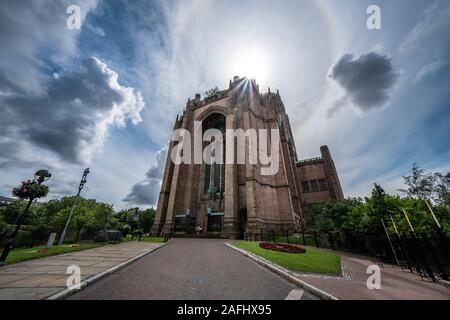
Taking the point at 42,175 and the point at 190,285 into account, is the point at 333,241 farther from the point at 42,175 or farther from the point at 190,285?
the point at 42,175

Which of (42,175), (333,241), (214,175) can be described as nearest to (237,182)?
(214,175)

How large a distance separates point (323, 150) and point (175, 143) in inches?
1156

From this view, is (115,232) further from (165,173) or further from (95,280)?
(165,173)

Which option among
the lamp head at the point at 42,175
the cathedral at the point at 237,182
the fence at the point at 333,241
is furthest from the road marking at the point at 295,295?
the cathedral at the point at 237,182

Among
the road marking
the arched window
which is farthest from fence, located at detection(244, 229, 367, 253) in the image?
the arched window

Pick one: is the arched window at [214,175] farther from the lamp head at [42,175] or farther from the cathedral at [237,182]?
the lamp head at [42,175]

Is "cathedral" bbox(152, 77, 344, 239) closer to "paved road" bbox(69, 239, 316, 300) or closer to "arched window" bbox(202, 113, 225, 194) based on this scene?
"arched window" bbox(202, 113, 225, 194)

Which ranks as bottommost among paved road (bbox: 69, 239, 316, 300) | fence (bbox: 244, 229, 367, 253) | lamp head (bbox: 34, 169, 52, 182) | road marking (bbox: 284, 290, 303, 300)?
road marking (bbox: 284, 290, 303, 300)

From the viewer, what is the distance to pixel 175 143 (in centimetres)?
3083

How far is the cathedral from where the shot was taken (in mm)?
21312

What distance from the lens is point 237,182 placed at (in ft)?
77.9
